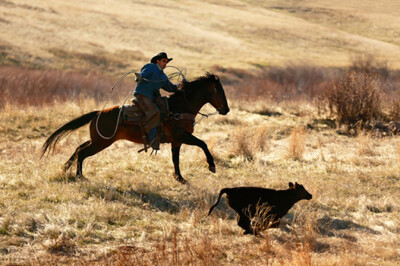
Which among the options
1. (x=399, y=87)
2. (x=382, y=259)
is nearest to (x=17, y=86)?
(x=399, y=87)

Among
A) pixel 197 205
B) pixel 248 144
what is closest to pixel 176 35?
pixel 248 144

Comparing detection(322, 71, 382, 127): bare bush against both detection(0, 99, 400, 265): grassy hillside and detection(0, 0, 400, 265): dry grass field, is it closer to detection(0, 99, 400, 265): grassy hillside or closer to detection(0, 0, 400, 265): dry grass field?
detection(0, 0, 400, 265): dry grass field

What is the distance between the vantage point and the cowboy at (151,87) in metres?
9.12

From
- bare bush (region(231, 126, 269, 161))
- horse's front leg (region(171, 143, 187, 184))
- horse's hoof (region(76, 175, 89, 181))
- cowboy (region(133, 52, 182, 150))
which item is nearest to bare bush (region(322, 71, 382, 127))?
bare bush (region(231, 126, 269, 161))

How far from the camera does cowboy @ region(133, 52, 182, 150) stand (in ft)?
29.9

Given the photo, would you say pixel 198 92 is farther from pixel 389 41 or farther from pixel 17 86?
pixel 389 41

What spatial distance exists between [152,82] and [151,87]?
0.09m

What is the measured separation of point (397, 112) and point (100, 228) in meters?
12.0

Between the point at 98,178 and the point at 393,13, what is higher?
the point at 393,13

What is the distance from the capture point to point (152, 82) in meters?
9.24

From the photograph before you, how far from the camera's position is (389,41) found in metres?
61.3

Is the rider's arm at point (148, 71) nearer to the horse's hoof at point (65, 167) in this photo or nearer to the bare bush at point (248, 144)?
the horse's hoof at point (65, 167)

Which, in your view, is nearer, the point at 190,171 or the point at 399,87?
the point at 190,171

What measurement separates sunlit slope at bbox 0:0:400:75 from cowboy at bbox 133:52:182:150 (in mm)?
22042
